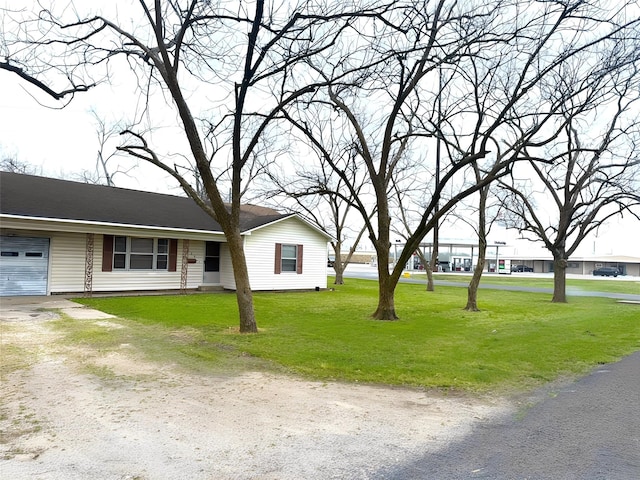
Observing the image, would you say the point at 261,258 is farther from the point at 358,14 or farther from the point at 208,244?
the point at 358,14

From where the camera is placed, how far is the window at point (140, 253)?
56.1 ft

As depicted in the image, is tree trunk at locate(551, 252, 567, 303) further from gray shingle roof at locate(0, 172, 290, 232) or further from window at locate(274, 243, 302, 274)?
gray shingle roof at locate(0, 172, 290, 232)

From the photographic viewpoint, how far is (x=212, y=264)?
67.0ft

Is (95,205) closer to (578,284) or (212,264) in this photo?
(212,264)

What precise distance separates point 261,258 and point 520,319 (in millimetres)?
10795

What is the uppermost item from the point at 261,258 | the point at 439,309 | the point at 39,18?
the point at 39,18

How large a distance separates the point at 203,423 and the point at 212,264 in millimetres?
16452

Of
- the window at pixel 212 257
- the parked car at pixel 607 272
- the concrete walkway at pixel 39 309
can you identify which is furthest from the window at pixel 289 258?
the parked car at pixel 607 272

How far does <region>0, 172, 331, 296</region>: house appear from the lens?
14.7 meters

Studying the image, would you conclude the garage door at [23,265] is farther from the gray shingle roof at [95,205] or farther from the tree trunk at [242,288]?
the tree trunk at [242,288]

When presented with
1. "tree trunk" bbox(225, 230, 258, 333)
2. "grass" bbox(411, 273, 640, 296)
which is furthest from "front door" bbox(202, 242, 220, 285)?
"grass" bbox(411, 273, 640, 296)

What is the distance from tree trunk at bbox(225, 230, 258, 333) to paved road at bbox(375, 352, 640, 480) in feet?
18.8

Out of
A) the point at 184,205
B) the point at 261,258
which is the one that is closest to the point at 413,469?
the point at 261,258

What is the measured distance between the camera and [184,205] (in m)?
21.6
